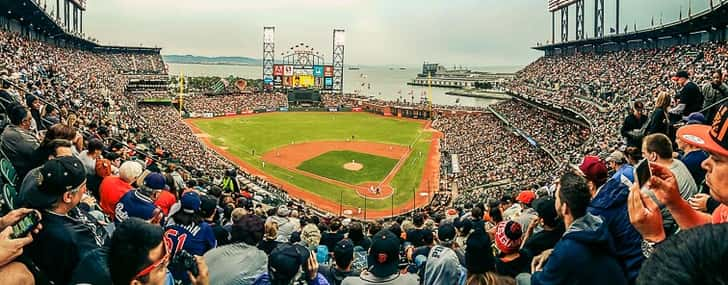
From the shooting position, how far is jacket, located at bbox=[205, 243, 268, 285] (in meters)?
5.11

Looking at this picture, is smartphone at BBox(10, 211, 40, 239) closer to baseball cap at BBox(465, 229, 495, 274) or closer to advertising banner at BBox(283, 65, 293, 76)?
baseball cap at BBox(465, 229, 495, 274)

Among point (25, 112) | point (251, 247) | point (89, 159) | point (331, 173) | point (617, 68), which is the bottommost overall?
point (331, 173)

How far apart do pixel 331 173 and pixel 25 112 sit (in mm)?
36194

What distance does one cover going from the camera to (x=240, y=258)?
529cm

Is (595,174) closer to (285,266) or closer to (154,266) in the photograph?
(285,266)

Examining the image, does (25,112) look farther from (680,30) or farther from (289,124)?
(289,124)

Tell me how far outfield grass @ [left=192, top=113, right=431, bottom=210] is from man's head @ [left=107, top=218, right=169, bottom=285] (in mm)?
30511

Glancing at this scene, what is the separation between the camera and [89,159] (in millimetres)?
8109

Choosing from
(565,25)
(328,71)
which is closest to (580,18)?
(565,25)

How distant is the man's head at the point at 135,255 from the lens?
3.15m

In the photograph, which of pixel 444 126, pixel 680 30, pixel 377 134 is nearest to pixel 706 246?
pixel 680 30

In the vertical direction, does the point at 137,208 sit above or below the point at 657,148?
below

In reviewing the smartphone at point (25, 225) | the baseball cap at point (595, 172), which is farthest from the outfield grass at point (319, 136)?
the smartphone at point (25, 225)

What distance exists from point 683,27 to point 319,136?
128 feet
